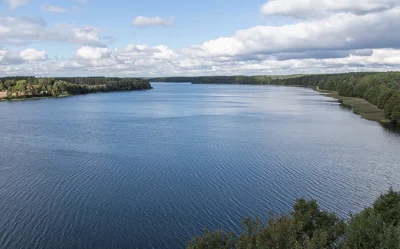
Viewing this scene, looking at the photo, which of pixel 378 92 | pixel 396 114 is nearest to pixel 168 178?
pixel 396 114

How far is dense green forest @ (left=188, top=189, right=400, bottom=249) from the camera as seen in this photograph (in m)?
12.0

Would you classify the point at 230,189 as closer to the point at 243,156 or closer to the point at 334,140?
the point at 243,156

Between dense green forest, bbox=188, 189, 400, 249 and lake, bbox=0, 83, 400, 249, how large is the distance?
22.0 feet

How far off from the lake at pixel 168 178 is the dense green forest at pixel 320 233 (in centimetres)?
672

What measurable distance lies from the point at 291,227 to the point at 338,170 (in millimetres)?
21603

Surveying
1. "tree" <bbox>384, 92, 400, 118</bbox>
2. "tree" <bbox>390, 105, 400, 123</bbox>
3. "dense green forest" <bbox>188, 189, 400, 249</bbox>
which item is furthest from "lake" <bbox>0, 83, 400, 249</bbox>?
"tree" <bbox>384, 92, 400, 118</bbox>

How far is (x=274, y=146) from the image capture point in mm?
42812

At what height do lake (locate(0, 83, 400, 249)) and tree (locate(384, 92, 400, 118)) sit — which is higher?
tree (locate(384, 92, 400, 118))

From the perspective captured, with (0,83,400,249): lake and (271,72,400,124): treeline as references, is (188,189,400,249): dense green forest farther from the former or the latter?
(271,72,400,124): treeline

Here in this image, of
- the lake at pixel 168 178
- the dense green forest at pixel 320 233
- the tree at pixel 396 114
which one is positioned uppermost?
the dense green forest at pixel 320 233

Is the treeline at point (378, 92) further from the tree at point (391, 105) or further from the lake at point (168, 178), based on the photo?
the lake at point (168, 178)

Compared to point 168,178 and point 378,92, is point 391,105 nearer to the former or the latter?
point 378,92

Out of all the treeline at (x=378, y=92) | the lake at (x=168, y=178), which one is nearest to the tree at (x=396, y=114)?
the treeline at (x=378, y=92)

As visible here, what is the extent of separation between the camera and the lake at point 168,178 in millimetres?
21172
